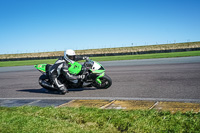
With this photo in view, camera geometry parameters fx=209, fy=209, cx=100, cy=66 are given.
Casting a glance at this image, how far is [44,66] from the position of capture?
25.1 ft

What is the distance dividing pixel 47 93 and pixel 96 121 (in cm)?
410

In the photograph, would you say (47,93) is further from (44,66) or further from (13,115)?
(13,115)

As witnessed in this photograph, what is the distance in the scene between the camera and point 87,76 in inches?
288

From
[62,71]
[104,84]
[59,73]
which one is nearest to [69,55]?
[62,71]

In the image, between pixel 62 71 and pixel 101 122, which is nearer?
pixel 101 122

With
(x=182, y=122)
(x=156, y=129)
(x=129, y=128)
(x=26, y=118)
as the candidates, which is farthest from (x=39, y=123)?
(x=182, y=122)

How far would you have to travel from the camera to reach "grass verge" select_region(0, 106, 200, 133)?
3393mm

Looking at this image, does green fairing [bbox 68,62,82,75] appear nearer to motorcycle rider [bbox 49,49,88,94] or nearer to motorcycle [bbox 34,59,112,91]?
motorcycle [bbox 34,59,112,91]

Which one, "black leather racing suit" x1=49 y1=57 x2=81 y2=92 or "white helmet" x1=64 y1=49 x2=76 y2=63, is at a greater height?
"white helmet" x1=64 y1=49 x2=76 y2=63

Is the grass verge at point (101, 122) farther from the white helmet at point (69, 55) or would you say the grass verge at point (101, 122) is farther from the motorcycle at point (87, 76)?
the white helmet at point (69, 55)

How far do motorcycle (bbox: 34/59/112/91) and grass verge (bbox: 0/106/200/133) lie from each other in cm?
285

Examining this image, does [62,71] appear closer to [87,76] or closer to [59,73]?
[59,73]

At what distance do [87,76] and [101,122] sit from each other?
3650 mm

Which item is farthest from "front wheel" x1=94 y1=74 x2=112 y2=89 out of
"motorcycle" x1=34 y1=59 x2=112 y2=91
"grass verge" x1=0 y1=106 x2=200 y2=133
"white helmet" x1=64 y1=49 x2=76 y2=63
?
"grass verge" x1=0 y1=106 x2=200 y2=133
